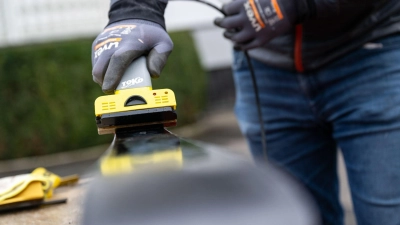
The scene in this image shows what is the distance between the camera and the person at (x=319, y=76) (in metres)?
1.26

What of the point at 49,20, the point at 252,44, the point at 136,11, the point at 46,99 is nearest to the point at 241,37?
the point at 252,44

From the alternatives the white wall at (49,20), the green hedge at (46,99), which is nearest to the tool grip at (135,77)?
the green hedge at (46,99)

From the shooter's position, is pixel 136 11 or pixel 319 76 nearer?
pixel 136 11

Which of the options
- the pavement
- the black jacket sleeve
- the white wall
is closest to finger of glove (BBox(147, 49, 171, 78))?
the black jacket sleeve

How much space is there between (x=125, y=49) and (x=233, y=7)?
0.40 metres

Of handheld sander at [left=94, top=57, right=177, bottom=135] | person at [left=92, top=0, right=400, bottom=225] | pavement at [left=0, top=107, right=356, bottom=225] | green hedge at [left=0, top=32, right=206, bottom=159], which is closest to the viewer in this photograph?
handheld sander at [left=94, top=57, right=177, bottom=135]

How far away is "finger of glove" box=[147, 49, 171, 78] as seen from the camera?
1185mm

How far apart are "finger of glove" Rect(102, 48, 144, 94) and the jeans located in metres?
0.68

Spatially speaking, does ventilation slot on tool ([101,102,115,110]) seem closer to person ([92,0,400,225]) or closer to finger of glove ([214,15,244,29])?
person ([92,0,400,225])

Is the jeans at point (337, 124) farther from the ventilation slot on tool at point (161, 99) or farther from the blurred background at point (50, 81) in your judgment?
the blurred background at point (50, 81)

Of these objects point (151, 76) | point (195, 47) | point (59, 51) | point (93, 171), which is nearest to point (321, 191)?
point (151, 76)

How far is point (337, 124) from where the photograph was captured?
1.57 meters

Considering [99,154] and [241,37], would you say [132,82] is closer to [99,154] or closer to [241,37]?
[241,37]

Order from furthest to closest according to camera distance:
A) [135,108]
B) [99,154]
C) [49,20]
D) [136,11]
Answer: [49,20], [99,154], [136,11], [135,108]
